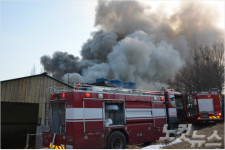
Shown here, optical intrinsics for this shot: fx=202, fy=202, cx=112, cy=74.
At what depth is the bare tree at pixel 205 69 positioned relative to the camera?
67.7 feet

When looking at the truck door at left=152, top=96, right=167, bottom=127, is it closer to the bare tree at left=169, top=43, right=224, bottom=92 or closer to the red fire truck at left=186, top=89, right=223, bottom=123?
the red fire truck at left=186, top=89, right=223, bottom=123

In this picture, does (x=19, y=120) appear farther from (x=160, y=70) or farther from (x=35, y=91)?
(x=160, y=70)

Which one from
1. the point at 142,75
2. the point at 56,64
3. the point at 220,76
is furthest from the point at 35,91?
the point at 56,64

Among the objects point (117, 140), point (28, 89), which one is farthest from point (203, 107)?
point (28, 89)

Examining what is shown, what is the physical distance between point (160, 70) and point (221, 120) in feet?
108

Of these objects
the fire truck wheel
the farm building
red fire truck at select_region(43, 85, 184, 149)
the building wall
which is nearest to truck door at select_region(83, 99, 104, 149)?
red fire truck at select_region(43, 85, 184, 149)

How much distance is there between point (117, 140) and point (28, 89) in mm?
6935

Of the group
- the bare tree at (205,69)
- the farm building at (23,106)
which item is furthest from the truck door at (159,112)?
the bare tree at (205,69)

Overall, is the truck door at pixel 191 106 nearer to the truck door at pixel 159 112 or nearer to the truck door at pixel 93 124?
the truck door at pixel 159 112

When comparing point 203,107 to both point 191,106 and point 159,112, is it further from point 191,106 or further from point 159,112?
point 159,112

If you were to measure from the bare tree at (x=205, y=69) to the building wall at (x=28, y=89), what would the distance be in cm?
1536

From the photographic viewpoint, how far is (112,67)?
41.1 metres

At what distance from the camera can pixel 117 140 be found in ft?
23.7

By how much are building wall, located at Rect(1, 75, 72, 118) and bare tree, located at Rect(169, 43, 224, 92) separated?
605 inches
